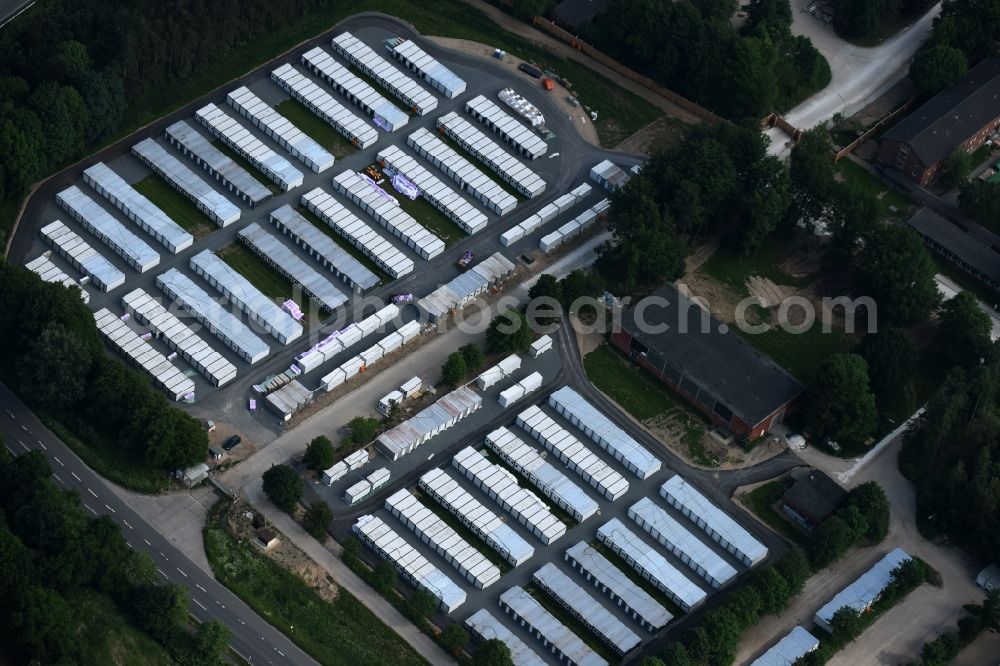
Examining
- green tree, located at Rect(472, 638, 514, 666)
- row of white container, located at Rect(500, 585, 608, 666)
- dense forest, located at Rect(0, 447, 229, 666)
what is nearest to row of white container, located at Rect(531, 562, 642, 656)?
row of white container, located at Rect(500, 585, 608, 666)

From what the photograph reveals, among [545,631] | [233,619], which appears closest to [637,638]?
[545,631]

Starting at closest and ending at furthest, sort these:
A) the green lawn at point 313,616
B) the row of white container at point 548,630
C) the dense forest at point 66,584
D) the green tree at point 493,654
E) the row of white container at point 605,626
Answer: the dense forest at point 66,584, the green tree at point 493,654, the green lawn at point 313,616, the row of white container at point 548,630, the row of white container at point 605,626

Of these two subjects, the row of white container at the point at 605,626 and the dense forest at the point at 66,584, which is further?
the row of white container at the point at 605,626

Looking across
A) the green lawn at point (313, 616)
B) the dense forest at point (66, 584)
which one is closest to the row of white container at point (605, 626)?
the green lawn at point (313, 616)

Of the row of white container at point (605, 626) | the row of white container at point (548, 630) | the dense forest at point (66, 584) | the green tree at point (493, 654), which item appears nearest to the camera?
the dense forest at point (66, 584)

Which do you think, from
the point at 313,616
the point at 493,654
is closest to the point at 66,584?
the point at 313,616

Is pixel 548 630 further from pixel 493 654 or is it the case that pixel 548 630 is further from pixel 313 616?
pixel 313 616

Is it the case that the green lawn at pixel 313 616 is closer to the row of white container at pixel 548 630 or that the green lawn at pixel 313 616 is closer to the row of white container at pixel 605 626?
the row of white container at pixel 548 630

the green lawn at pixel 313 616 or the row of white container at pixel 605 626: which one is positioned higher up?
the row of white container at pixel 605 626
